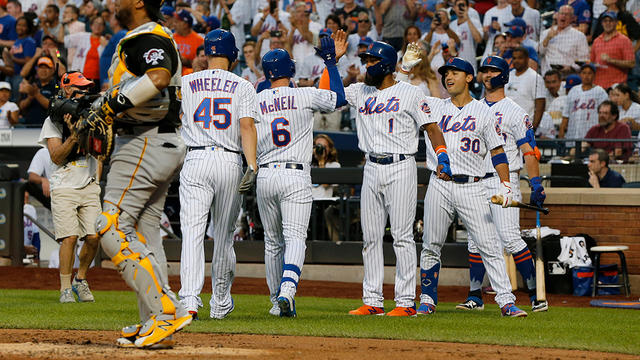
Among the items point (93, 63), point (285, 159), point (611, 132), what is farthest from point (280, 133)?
point (93, 63)

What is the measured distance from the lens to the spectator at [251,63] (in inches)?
676

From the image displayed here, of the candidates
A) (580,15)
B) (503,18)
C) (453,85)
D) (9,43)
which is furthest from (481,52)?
(9,43)

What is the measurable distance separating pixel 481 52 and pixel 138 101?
36.5ft

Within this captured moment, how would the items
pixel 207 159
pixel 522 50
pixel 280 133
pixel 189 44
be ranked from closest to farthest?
pixel 207 159, pixel 280 133, pixel 522 50, pixel 189 44

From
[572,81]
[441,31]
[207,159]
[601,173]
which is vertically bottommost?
[601,173]

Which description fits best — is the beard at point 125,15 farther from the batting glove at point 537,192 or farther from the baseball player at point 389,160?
the batting glove at point 537,192

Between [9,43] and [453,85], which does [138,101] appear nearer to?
[453,85]

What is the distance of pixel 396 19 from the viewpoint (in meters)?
16.5

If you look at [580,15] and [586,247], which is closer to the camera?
[586,247]

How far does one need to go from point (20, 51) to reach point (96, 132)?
47.2 ft

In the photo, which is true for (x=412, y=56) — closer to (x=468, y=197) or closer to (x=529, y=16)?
(x=468, y=197)

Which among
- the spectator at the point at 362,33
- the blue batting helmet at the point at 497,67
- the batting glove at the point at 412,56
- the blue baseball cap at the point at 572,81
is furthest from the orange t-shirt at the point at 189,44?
the batting glove at the point at 412,56

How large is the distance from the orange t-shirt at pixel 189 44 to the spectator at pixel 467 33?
4.55 meters

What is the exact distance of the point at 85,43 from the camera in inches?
736
